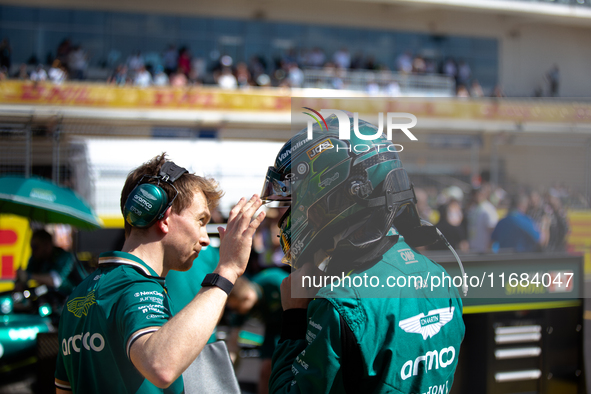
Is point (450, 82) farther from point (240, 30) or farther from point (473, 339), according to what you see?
point (473, 339)

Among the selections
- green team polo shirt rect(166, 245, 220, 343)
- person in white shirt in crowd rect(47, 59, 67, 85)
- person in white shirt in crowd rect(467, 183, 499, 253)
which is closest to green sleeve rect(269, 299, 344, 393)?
green team polo shirt rect(166, 245, 220, 343)

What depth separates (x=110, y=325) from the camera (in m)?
1.62

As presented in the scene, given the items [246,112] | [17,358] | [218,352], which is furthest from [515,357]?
[246,112]

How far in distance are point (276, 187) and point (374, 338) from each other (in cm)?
63

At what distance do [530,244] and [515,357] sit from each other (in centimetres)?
402

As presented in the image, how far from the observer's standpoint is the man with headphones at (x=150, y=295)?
143 centimetres

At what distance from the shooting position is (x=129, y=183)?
75.2 inches

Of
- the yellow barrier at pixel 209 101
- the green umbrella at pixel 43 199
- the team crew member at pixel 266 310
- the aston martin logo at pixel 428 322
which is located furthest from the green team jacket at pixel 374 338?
the yellow barrier at pixel 209 101

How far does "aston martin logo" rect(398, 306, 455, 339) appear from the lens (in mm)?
1424

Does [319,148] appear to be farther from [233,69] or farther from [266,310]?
[233,69]

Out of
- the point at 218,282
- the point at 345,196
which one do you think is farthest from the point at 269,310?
the point at 345,196

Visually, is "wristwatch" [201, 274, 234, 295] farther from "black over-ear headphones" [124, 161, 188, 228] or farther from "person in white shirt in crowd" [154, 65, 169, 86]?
"person in white shirt in crowd" [154, 65, 169, 86]

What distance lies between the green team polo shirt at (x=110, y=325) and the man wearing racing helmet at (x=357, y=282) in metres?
0.43

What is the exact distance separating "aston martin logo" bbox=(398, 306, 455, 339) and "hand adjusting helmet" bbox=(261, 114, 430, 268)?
0.69ft
